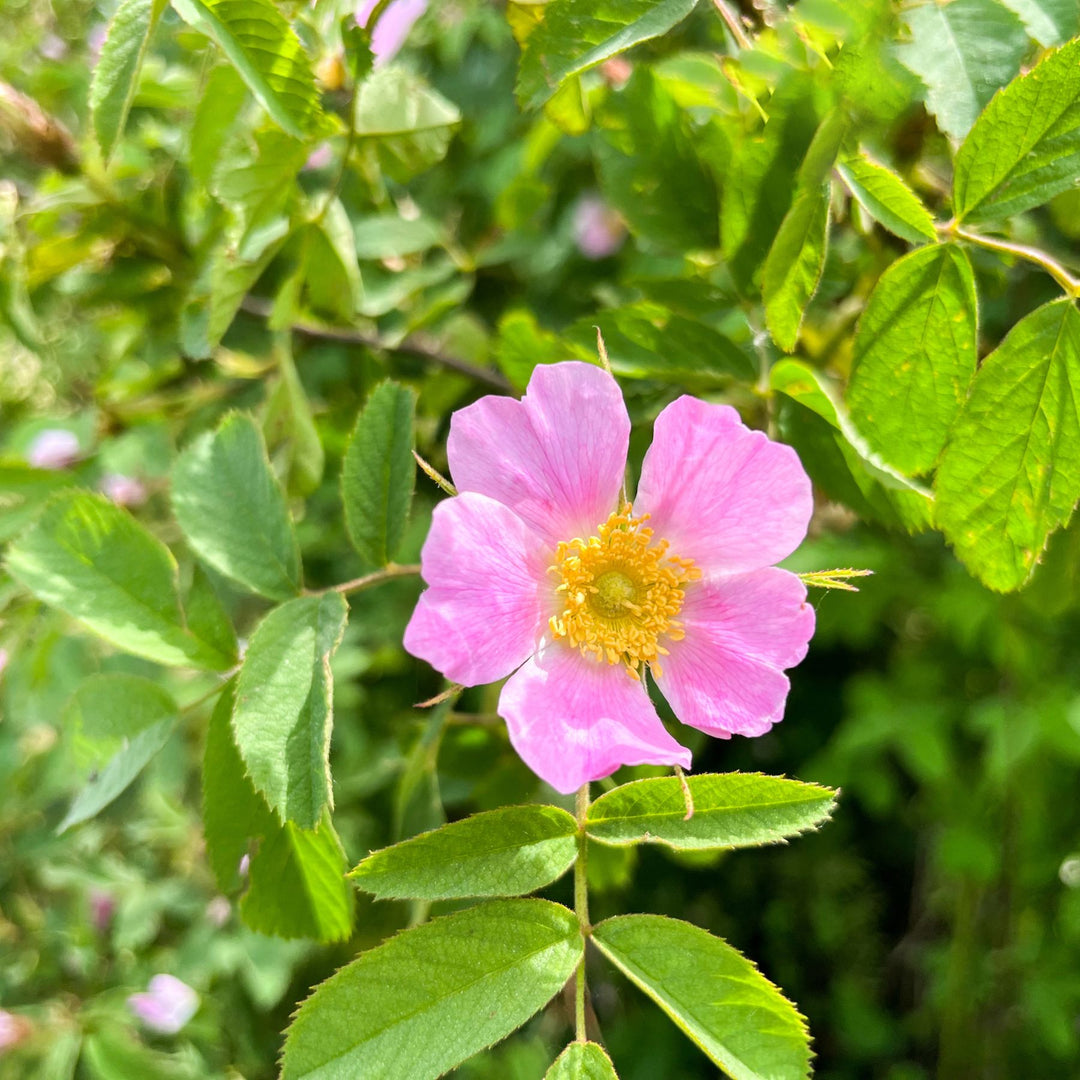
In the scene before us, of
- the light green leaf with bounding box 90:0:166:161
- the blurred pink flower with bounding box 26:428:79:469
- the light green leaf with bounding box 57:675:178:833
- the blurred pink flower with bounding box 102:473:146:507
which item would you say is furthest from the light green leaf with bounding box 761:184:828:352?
the blurred pink flower with bounding box 102:473:146:507

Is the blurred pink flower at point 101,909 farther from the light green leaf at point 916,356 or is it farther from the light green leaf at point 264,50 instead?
the light green leaf at point 916,356

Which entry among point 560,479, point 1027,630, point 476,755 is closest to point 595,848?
point 476,755

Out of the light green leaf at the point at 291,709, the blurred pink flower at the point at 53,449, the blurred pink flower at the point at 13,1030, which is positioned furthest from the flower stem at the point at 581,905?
the blurred pink flower at the point at 13,1030

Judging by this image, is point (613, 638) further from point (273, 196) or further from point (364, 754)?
point (364, 754)

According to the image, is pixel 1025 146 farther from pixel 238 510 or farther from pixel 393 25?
pixel 393 25

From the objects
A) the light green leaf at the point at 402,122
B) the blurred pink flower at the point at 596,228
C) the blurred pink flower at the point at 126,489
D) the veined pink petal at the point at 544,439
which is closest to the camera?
the veined pink petal at the point at 544,439
